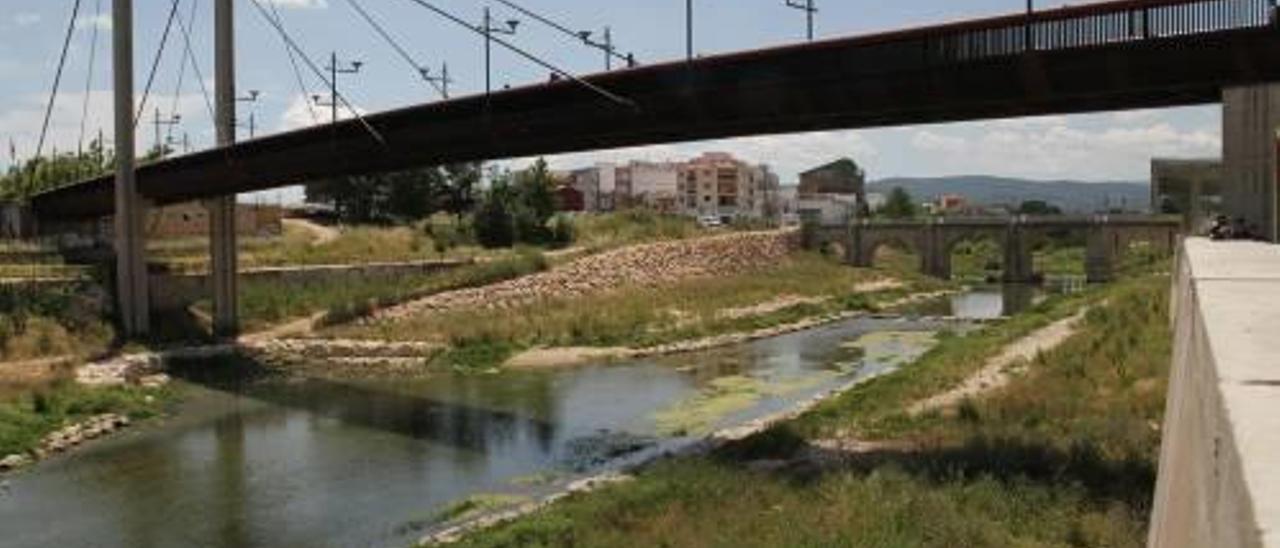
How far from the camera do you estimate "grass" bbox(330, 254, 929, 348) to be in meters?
52.2

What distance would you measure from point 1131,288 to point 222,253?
3732cm

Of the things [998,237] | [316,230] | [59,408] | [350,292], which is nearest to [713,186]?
[998,237]

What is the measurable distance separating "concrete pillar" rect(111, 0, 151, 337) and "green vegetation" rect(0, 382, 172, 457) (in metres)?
11.6

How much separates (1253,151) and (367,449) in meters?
20.1

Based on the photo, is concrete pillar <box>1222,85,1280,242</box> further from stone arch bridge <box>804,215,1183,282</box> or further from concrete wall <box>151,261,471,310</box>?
stone arch bridge <box>804,215,1183,282</box>

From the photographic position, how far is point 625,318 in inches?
2256

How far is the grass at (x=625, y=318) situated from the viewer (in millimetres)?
52250

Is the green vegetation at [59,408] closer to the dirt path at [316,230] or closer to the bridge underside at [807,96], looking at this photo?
the bridge underside at [807,96]

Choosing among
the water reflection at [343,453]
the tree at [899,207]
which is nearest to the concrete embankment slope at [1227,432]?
the water reflection at [343,453]

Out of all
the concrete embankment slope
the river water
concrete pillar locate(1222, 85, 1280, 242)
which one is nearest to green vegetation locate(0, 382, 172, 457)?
the river water

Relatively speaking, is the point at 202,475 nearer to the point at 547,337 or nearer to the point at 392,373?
the point at 392,373

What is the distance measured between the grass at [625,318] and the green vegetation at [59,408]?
14.1 metres

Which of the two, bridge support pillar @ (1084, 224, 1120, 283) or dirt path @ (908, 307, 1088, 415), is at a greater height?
bridge support pillar @ (1084, 224, 1120, 283)

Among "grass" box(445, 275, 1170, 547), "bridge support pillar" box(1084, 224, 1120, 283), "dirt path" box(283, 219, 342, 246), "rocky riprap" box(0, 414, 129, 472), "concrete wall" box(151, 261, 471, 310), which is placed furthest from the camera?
"bridge support pillar" box(1084, 224, 1120, 283)
